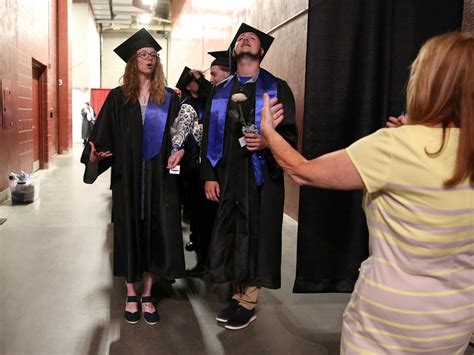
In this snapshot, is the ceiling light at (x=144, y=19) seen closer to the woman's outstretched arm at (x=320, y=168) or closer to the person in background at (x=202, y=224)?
the person in background at (x=202, y=224)

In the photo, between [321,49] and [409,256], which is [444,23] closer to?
[321,49]

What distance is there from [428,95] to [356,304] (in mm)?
544

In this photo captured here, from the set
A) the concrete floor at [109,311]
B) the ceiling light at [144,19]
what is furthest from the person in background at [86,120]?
the concrete floor at [109,311]

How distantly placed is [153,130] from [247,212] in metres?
0.70

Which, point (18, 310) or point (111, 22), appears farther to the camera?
point (111, 22)

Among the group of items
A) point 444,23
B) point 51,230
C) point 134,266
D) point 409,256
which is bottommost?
point 51,230

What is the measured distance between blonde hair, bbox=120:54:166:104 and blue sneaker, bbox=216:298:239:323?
1272 mm

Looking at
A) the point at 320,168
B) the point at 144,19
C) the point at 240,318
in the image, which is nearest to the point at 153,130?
the point at 240,318

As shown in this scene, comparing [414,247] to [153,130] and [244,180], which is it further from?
[153,130]

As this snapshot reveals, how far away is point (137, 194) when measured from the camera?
2.83 meters

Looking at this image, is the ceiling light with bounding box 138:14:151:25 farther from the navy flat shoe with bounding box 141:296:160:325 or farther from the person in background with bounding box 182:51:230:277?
the navy flat shoe with bounding box 141:296:160:325

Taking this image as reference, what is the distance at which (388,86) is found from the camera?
2.66 m

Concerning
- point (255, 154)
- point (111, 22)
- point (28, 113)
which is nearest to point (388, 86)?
point (255, 154)

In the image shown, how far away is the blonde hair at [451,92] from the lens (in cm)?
107
